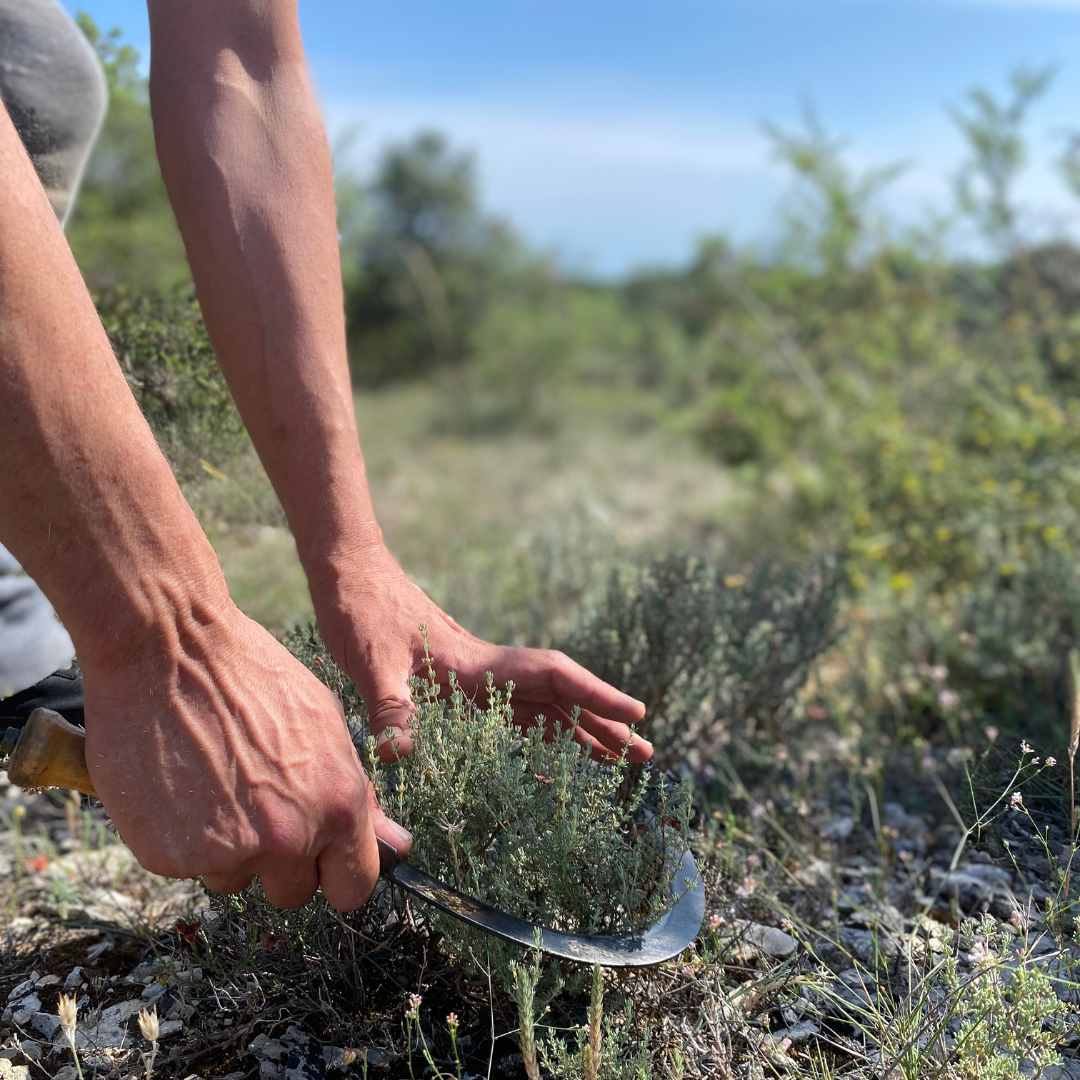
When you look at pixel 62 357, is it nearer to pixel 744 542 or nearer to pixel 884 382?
pixel 744 542

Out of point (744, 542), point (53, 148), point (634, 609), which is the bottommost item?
point (744, 542)

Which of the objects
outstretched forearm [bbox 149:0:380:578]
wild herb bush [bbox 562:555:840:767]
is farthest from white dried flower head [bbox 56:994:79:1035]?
wild herb bush [bbox 562:555:840:767]

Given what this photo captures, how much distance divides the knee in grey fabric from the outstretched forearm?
25 centimetres

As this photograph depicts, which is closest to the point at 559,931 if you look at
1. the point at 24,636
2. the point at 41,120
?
the point at 24,636

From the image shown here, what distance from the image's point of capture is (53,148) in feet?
6.29

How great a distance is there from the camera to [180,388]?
2.08 meters

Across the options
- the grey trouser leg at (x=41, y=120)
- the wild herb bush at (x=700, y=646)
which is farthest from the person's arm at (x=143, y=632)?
the wild herb bush at (x=700, y=646)

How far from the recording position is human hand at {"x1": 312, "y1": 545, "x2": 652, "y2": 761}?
5.12 feet

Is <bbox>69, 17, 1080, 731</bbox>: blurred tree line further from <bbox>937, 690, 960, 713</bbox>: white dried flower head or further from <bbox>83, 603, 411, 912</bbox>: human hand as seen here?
<bbox>83, 603, 411, 912</bbox>: human hand

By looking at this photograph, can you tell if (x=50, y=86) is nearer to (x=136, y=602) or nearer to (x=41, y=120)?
(x=41, y=120)

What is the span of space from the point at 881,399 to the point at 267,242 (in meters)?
4.49

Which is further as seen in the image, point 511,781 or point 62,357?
point 511,781

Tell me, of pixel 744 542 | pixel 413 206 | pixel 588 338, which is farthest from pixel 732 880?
pixel 413 206

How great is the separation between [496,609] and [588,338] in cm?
1028
